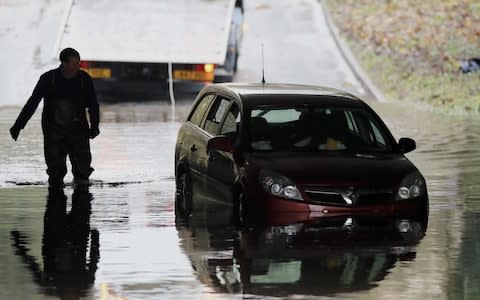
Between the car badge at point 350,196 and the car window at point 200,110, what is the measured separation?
2957 mm

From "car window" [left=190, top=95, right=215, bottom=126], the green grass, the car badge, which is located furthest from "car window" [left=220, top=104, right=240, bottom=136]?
the green grass

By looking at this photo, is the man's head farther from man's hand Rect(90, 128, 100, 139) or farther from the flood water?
the flood water

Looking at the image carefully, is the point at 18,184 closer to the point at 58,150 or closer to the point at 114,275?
the point at 58,150

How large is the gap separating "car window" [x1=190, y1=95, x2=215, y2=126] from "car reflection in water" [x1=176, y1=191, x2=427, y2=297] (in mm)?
1146

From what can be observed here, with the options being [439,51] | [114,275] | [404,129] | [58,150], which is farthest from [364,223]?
[439,51]

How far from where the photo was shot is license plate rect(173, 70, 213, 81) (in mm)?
33688

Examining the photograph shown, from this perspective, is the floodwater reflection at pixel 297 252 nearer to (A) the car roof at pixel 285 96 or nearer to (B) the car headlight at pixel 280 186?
(B) the car headlight at pixel 280 186

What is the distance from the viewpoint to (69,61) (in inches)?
721

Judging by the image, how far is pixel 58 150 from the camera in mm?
18875

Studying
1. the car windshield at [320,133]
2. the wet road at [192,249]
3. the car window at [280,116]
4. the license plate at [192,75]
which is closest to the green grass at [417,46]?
the car window at [280,116]

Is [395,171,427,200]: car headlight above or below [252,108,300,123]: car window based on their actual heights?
above

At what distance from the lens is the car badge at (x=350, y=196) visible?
46.5ft

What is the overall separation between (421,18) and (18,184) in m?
26.8

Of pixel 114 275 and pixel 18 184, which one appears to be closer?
pixel 114 275
